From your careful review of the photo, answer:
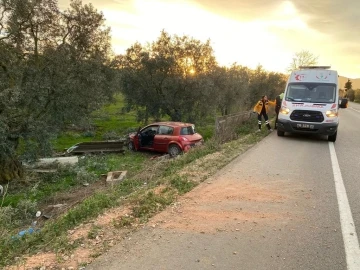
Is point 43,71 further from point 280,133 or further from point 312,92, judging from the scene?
point 312,92

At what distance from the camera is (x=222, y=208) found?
17.6ft

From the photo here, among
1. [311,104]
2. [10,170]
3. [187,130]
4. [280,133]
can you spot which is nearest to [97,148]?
[10,170]

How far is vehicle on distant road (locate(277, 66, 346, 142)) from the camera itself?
12.2 meters

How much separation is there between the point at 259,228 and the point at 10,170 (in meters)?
12.5

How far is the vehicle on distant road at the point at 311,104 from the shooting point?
12.2 metres

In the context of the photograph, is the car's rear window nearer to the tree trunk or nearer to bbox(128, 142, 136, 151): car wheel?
bbox(128, 142, 136, 151): car wheel

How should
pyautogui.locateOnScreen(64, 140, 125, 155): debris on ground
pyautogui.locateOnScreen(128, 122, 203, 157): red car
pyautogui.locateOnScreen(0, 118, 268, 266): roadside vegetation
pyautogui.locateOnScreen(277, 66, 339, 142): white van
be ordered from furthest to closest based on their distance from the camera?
pyautogui.locateOnScreen(64, 140, 125, 155): debris on ground, pyautogui.locateOnScreen(128, 122, 203, 157): red car, pyautogui.locateOnScreen(277, 66, 339, 142): white van, pyautogui.locateOnScreen(0, 118, 268, 266): roadside vegetation

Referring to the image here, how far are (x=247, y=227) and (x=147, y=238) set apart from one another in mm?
1524

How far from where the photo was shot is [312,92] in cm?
1302

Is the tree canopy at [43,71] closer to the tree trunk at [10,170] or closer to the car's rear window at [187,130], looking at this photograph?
the tree trunk at [10,170]

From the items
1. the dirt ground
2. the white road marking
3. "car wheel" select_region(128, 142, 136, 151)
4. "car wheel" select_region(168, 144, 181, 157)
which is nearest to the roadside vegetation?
the dirt ground

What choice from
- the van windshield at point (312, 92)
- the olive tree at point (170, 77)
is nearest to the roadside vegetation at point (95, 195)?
the van windshield at point (312, 92)

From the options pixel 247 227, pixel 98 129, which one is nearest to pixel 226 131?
pixel 247 227

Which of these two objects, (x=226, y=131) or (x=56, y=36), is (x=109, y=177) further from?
(x=56, y=36)
